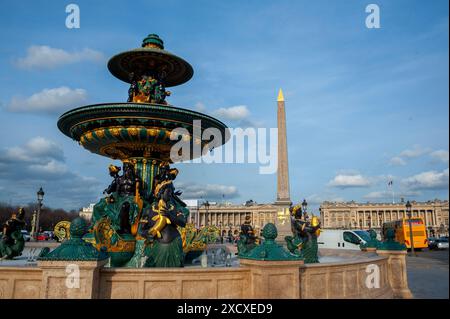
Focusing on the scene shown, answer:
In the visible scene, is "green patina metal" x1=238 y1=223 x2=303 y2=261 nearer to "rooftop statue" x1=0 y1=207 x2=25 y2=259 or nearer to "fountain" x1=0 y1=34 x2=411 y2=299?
"fountain" x1=0 y1=34 x2=411 y2=299

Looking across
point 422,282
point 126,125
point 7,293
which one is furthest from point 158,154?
point 422,282

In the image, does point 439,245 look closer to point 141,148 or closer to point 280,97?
point 280,97

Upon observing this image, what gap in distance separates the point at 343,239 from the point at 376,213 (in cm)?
10747

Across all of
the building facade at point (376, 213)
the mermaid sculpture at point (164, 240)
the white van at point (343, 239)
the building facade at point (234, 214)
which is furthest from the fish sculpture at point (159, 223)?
the building facade at point (376, 213)

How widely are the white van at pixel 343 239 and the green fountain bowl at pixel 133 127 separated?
17350mm

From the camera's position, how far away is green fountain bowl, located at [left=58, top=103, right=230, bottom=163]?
9375 mm

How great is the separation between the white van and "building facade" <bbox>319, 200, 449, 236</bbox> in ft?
305

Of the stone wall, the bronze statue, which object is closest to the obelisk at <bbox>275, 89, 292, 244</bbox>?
the bronze statue

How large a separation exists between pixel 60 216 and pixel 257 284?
9444 centimetres

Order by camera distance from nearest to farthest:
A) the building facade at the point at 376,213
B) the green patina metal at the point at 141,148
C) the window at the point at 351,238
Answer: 1. the green patina metal at the point at 141,148
2. the window at the point at 351,238
3. the building facade at the point at 376,213

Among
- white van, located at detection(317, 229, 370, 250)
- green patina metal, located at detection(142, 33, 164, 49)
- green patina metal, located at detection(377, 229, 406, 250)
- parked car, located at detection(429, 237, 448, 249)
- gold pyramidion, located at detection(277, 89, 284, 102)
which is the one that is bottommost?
parked car, located at detection(429, 237, 448, 249)

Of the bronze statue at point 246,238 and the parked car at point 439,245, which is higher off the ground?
the bronze statue at point 246,238

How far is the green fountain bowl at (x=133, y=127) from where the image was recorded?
9.38 meters
